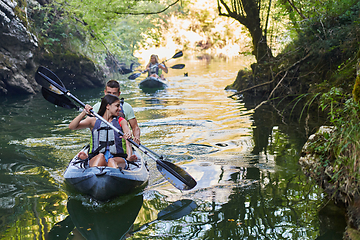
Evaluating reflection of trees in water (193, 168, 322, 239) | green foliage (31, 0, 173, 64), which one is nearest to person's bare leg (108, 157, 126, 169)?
reflection of trees in water (193, 168, 322, 239)

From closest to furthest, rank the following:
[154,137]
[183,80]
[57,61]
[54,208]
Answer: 1. [54,208]
2. [154,137]
3. [57,61]
4. [183,80]

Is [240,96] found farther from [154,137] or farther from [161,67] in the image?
[154,137]

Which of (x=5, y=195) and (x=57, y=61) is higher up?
(x=57, y=61)

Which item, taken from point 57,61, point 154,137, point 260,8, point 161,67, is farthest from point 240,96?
point 57,61

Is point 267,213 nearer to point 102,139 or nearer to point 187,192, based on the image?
point 187,192

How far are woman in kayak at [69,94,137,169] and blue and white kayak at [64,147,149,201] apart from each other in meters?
0.21

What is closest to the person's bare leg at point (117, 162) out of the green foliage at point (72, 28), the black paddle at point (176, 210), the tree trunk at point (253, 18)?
the black paddle at point (176, 210)

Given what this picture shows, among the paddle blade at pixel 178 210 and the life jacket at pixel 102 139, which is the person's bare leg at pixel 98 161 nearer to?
the life jacket at pixel 102 139

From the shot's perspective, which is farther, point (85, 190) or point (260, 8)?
point (260, 8)

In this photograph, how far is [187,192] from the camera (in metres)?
4.09

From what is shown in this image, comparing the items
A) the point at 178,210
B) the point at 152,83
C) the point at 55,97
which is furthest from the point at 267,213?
the point at 152,83

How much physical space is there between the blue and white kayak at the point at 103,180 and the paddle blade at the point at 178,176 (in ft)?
1.15

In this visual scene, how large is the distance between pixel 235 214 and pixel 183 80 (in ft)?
42.2

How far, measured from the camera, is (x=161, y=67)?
1434 cm
